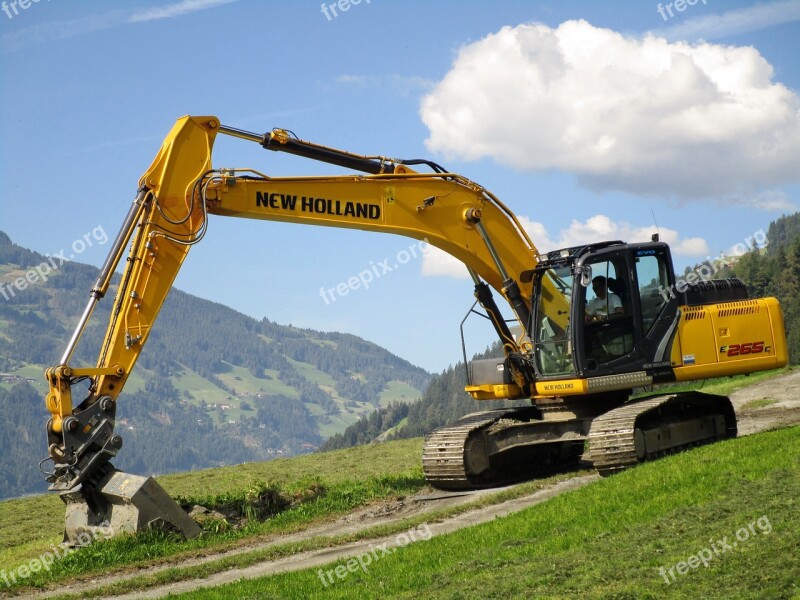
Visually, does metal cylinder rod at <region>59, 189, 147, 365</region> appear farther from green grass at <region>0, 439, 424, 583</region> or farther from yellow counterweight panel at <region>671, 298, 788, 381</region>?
yellow counterweight panel at <region>671, 298, 788, 381</region>

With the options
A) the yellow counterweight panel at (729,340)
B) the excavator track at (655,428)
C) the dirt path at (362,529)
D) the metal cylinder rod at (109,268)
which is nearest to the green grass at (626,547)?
the dirt path at (362,529)

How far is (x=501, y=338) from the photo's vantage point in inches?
695

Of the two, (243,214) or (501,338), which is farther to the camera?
(501,338)

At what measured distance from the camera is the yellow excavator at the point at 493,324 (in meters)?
14.1

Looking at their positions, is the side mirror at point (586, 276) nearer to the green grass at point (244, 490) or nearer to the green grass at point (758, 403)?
the green grass at point (244, 490)

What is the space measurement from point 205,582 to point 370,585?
2.60 meters

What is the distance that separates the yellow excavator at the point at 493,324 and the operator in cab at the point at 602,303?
3cm

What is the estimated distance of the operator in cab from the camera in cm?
1625

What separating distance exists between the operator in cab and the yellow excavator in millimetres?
32

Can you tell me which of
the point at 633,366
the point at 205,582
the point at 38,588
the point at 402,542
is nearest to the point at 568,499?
the point at 402,542

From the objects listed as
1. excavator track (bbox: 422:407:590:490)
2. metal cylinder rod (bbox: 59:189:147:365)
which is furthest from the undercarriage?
metal cylinder rod (bbox: 59:189:147:365)

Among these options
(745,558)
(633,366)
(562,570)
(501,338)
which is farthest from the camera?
(501,338)

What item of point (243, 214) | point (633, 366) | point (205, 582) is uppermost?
point (243, 214)

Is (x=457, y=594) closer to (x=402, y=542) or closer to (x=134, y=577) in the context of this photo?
(x=402, y=542)
